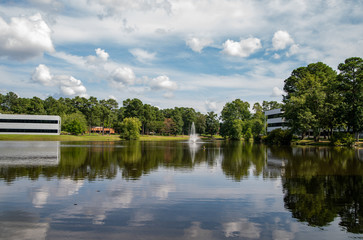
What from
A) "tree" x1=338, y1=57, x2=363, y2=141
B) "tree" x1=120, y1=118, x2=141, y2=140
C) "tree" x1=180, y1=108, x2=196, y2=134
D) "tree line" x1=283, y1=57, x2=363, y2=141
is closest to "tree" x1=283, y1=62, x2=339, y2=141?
"tree line" x1=283, y1=57, x2=363, y2=141

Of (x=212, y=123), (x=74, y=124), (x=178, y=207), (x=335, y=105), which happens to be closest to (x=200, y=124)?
(x=212, y=123)

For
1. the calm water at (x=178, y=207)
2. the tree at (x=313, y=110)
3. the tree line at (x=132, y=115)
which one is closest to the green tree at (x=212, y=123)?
the tree line at (x=132, y=115)

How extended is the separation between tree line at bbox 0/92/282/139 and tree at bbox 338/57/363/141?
47.9m

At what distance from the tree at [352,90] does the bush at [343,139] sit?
2.66 metres

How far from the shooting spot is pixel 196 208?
12008 mm

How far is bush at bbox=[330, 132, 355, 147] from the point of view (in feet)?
209

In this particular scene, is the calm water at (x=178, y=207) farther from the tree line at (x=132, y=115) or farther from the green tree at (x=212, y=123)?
the green tree at (x=212, y=123)

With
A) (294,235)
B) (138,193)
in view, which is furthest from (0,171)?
(294,235)

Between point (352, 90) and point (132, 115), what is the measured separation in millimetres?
103756

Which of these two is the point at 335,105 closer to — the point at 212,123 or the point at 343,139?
the point at 343,139

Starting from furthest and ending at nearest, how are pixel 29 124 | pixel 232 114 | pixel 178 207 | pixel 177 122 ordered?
pixel 177 122 → pixel 232 114 → pixel 29 124 → pixel 178 207

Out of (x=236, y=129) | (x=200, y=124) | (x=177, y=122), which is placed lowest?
(x=236, y=129)

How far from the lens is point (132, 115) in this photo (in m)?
147

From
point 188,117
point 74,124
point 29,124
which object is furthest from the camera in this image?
point 188,117
